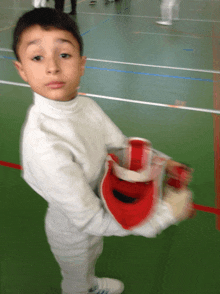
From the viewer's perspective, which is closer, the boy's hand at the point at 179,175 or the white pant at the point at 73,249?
the boy's hand at the point at 179,175

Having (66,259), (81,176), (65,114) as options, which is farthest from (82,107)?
(66,259)

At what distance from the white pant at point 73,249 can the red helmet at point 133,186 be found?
293mm

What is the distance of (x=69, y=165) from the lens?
33.0 inches

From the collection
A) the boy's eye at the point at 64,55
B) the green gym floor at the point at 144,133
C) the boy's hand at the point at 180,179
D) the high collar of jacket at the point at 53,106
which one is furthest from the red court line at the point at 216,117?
the boy's eye at the point at 64,55

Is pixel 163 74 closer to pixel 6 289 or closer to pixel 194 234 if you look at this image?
pixel 194 234

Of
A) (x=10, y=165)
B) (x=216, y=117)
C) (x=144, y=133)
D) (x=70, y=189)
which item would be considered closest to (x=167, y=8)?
(x=216, y=117)

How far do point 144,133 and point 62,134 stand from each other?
2029 mm

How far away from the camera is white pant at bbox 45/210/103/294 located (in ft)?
3.55

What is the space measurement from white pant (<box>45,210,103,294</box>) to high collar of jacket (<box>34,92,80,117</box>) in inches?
17.0

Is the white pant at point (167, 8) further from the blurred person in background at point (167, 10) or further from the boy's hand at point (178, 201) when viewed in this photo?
the boy's hand at point (178, 201)

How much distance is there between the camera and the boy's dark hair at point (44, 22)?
0.81 metres

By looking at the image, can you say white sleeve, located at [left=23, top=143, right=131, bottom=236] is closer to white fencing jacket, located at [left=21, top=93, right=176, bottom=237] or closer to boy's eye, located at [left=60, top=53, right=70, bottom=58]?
white fencing jacket, located at [left=21, top=93, right=176, bottom=237]

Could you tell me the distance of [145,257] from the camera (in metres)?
1.68

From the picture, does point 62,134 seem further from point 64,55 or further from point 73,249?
point 73,249
